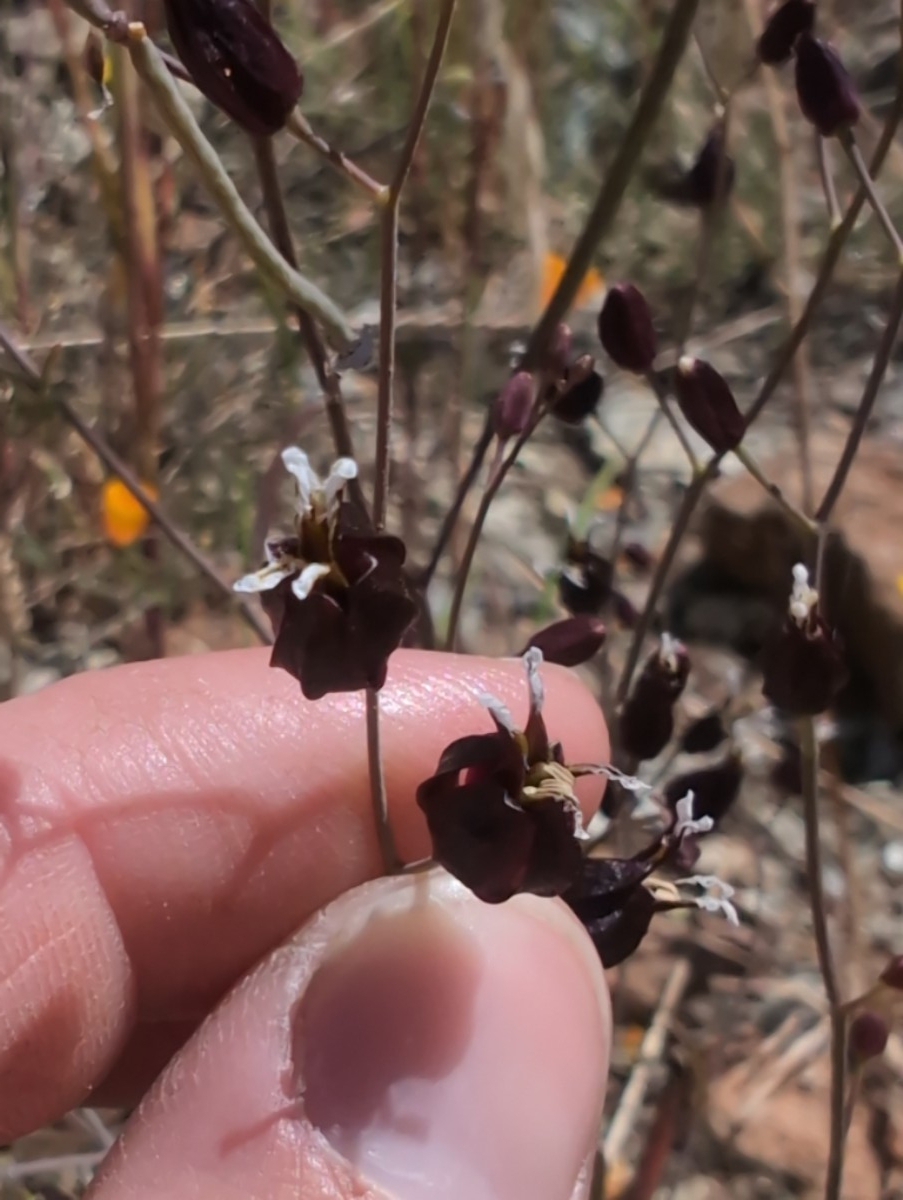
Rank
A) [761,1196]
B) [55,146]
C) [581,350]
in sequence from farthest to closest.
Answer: [581,350], [55,146], [761,1196]

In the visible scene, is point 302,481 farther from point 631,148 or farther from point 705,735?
point 705,735

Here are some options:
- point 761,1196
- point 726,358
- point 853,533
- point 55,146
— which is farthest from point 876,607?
point 55,146

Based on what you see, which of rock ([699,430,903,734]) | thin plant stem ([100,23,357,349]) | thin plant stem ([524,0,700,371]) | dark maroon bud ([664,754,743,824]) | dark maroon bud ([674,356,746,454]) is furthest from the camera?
rock ([699,430,903,734])

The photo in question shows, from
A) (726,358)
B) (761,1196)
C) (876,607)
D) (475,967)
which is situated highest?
(475,967)

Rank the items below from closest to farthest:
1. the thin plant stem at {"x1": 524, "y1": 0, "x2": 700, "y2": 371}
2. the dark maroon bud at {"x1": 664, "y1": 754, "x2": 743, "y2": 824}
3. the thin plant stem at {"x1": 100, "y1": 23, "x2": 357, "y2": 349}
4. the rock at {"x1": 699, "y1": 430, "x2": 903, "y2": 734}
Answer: the thin plant stem at {"x1": 100, "y1": 23, "x2": 357, "y2": 349}, the thin plant stem at {"x1": 524, "y1": 0, "x2": 700, "y2": 371}, the dark maroon bud at {"x1": 664, "y1": 754, "x2": 743, "y2": 824}, the rock at {"x1": 699, "y1": 430, "x2": 903, "y2": 734}

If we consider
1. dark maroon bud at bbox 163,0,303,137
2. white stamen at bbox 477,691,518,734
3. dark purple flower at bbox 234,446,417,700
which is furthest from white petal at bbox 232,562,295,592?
dark maroon bud at bbox 163,0,303,137

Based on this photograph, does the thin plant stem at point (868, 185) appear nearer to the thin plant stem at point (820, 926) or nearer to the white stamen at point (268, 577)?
the thin plant stem at point (820, 926)

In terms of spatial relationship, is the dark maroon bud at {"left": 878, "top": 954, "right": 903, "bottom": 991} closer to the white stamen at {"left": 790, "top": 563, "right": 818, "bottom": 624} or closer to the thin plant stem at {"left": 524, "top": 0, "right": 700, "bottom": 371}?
the white stamen at {"left": 790, "top": 563, "right": 818, "bottom": 624}

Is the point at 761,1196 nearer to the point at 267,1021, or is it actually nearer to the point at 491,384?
the point at 267,1021
